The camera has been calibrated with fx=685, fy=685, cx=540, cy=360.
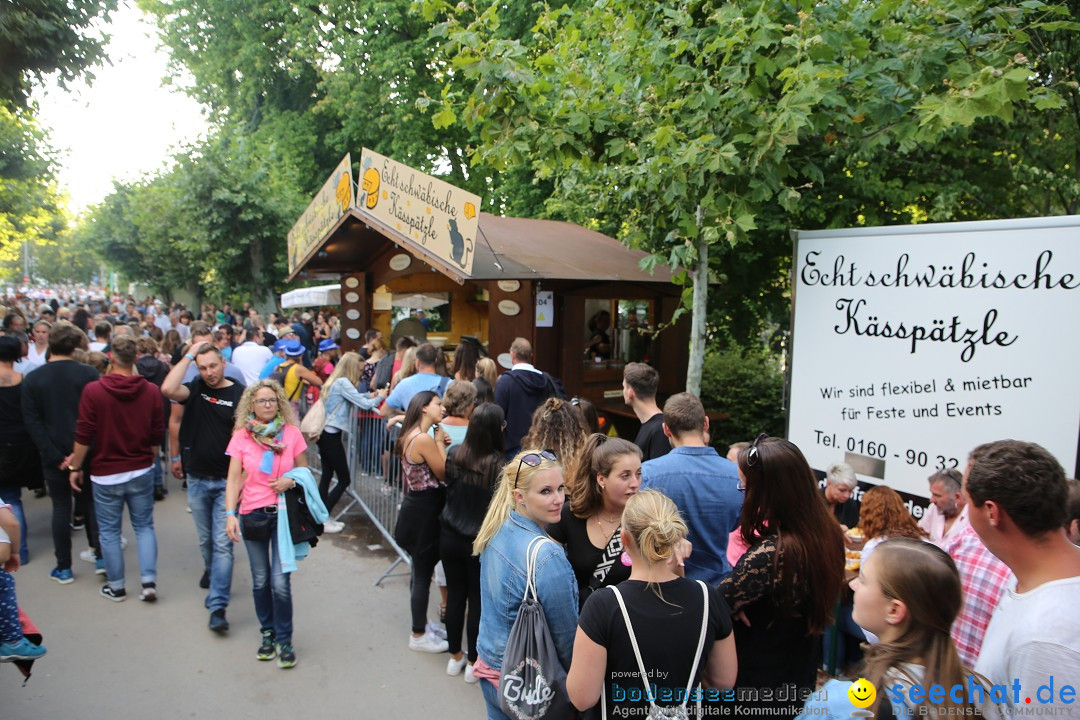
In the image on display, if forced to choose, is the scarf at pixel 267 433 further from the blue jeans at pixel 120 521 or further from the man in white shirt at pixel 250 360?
the man in white shirt at pixel 250 360

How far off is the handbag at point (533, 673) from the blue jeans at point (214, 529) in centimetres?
314

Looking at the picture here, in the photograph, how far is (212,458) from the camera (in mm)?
4906

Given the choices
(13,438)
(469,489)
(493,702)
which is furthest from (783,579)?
(13,438)

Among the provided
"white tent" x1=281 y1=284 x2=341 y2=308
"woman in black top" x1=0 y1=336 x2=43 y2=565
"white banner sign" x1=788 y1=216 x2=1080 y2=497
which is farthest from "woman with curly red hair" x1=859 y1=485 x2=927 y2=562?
"white tent" x1=281 y1=284 x2=341 y2=308

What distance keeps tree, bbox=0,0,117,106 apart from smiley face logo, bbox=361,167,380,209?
3.25 meters

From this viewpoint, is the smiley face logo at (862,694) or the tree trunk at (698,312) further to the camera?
the tree trunk at (698,312)

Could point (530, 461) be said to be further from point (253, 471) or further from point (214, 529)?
point (214, 529)

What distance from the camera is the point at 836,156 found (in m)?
7.27

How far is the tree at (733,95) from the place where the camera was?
514cm

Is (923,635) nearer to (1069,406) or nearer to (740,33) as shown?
(1069,406)

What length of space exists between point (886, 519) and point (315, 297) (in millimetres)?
16898

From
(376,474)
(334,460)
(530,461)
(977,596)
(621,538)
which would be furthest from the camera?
(334,460)

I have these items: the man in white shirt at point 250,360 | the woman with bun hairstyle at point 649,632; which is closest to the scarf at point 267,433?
the woman with bun hairstyle at point 649,632

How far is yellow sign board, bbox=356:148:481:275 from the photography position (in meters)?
7.60
